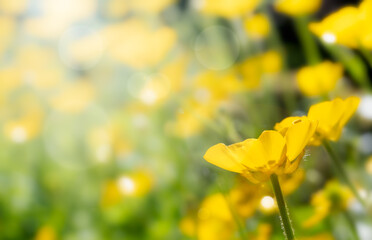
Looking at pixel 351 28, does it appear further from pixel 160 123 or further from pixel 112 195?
pixel 160 123

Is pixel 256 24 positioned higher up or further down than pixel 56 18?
further down

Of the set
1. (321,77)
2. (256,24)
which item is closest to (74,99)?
(256,24)

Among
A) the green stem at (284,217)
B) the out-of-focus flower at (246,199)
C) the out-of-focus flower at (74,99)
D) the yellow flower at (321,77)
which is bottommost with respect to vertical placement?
the green stem at (284,217)

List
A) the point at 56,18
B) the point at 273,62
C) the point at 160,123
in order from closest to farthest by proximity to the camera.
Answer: the point at 273,62
the point at 160,123
the point at 56,18

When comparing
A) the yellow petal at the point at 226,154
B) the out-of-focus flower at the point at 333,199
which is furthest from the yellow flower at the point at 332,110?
the out-of-focus flower at the point at 333,199

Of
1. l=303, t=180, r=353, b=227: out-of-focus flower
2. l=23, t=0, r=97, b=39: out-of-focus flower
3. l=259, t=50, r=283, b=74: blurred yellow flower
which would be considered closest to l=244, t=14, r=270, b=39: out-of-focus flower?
l=259, t=50, r=283, b=74: blurred yellow flower

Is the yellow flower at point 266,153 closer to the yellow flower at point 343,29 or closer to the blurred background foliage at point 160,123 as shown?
the blurred background foliage at point 160,123
